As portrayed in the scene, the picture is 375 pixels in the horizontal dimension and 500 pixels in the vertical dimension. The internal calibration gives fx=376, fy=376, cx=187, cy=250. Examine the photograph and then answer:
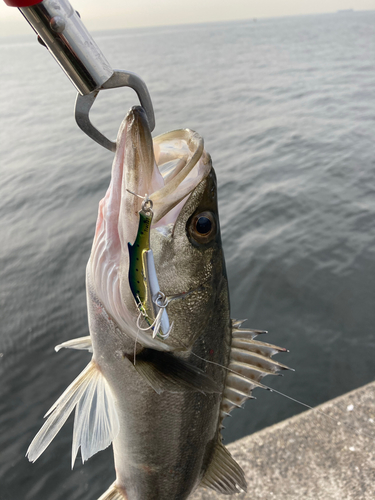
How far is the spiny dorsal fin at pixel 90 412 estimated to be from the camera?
187cm

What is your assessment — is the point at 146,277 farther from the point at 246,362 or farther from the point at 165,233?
the point at 246,362

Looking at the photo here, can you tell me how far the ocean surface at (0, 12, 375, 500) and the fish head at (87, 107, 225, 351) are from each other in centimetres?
299

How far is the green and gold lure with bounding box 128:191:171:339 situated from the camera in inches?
56.7

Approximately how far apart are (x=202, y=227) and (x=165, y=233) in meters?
0.18

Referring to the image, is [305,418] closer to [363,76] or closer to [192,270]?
[192,270]

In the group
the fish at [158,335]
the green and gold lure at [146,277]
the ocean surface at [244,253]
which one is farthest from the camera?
the ocean surface at [244,253]

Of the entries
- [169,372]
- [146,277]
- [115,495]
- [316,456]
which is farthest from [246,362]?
[316,456]

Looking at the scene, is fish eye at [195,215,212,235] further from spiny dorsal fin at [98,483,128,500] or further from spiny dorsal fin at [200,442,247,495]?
spiny dorsal fin at [98,483,128,500]

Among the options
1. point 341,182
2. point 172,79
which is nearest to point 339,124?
point 341,182

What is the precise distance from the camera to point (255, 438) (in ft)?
10.7

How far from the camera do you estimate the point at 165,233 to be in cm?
170

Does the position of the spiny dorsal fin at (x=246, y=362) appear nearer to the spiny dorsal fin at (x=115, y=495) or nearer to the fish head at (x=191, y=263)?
the fish head at (x=191, y=263)

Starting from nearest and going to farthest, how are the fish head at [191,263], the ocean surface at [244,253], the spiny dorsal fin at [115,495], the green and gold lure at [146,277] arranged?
the green and gold lure at [146,277] → the fish head at [191,263] → the spiny dorsal fin at [115,495] → the ocean surface at [244,253]

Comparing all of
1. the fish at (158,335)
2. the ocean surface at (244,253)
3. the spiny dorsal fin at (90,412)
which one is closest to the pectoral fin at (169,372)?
the fish at (158,335)
